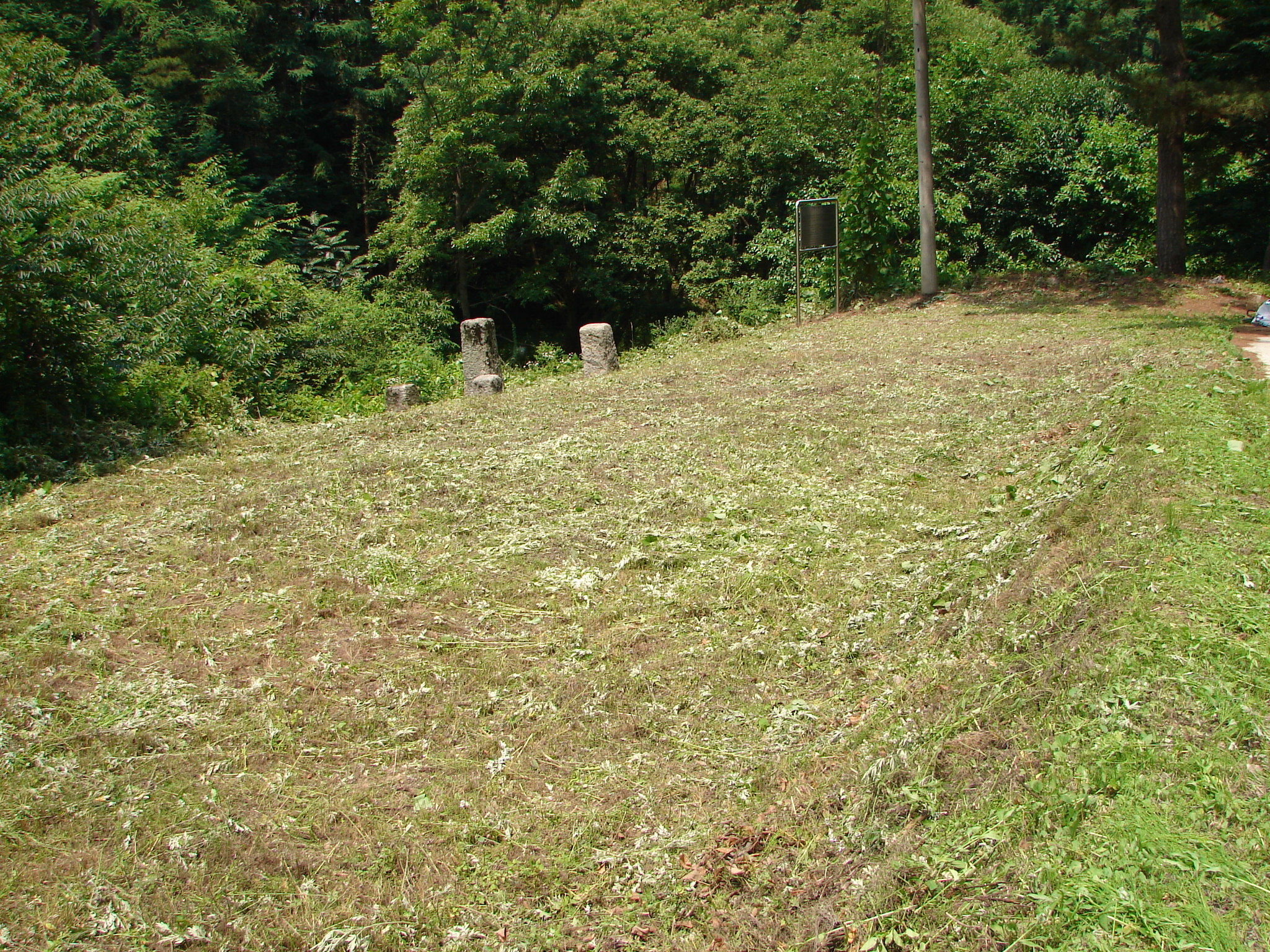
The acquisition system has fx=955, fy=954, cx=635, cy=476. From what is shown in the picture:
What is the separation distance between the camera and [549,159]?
2188 cm

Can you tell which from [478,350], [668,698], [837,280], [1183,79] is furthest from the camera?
[837,280]

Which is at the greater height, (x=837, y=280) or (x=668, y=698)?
(x=837, y=280)

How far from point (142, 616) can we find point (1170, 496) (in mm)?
5294

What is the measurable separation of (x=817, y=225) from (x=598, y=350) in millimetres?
5019

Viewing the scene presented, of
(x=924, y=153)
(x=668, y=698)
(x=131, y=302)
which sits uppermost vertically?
(x=924, y=153)

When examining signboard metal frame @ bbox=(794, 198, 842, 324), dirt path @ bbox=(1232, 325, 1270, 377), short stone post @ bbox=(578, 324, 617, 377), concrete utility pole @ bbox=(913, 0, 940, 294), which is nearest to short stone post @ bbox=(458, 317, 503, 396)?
short stone post @ bbox=(578, 324, 617, 377)

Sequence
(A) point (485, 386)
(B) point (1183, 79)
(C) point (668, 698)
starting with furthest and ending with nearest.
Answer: (B) point (1183, 79)
(A) point (485, 386)
(C) point (668, 698)

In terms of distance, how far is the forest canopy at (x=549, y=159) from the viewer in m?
13.4

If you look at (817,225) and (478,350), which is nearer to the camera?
(478,350)

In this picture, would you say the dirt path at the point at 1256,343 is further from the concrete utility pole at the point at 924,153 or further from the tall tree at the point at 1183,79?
the concrete utility pole at the point at 924,153

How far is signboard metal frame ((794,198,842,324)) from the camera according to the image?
49.0 ft

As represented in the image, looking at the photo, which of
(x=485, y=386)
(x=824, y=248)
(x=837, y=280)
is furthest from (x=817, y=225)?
(x=485, y=386)

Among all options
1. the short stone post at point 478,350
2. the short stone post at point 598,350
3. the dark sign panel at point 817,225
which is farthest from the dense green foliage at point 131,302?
the dark sign panel at point 817,225

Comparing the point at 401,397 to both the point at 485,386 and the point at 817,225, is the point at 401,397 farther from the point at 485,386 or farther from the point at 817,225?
the point at 817,225
